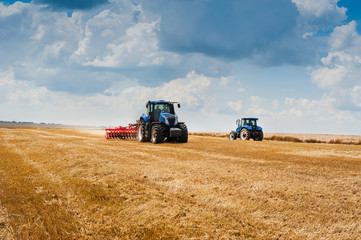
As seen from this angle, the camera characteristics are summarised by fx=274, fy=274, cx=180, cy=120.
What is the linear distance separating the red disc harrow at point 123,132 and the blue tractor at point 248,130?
10.3m

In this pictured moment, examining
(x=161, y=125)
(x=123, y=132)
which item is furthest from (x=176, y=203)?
(x=123, y=132)

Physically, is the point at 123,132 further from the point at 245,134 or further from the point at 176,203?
the point at 176,203

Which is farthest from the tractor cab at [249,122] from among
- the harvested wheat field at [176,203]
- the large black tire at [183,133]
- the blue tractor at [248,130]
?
the harvested wheat field at [176,203]

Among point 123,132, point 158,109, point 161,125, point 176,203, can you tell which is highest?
point 158,109

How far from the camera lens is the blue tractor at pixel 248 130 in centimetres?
2527

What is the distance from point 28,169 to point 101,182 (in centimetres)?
298

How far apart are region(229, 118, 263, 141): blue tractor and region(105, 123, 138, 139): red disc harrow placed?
33.8 ft

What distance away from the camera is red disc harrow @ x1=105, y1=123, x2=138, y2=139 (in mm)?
21703

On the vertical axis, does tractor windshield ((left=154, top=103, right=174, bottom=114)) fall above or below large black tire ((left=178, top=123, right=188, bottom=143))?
above

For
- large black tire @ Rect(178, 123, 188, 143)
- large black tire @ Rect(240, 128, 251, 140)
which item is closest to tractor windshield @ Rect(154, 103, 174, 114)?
large black tire @ Rect(178, 123, 188, 143)

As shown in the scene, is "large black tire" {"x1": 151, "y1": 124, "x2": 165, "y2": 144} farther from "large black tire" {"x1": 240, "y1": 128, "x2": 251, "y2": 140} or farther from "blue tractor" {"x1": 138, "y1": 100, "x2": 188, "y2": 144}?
"large black tire" {"x1": 240, "y1": 128, "x2": 251, "y2": 140}

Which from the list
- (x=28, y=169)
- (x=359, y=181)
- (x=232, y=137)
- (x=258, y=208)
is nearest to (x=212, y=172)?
(x=258, y=208)

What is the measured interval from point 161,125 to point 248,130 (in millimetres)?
10997

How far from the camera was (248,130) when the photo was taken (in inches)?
997
